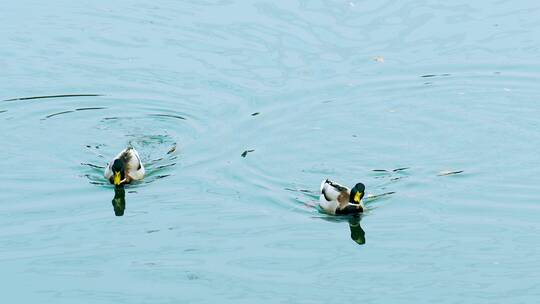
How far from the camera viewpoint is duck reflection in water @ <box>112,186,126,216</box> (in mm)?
20844

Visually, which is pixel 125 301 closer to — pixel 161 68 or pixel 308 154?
pixel 308 154

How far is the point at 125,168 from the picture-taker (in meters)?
21.2

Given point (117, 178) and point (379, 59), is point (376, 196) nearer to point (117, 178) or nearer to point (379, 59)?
point (117, 178)

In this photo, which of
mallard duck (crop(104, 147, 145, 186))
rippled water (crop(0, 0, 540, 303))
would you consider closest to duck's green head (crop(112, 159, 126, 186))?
mallard duck (crop(104, 147, 145, 186))

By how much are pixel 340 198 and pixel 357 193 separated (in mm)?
303

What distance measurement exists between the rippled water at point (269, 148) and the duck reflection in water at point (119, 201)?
3.8 inches

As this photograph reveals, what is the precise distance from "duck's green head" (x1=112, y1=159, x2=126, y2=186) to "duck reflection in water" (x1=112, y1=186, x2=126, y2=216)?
0.19 m

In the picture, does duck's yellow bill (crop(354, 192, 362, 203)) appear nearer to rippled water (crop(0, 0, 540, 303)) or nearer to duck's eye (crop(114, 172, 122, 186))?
rippled water (crop(0, 0, 540, 303))

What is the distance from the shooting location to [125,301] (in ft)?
57.9

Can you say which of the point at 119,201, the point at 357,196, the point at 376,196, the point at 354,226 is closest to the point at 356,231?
the point at 354,226

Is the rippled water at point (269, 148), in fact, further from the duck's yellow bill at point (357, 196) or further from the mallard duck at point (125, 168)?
the duck's yellow bill at point (357, 196)

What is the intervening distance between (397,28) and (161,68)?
514cm

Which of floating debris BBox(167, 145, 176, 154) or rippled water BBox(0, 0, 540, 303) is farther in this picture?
floating debris BBox(167, 145, 176, 154)

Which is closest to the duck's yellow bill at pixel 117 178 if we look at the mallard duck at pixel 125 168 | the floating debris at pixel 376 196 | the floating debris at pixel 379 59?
the mallard duck at pixel 125 168
